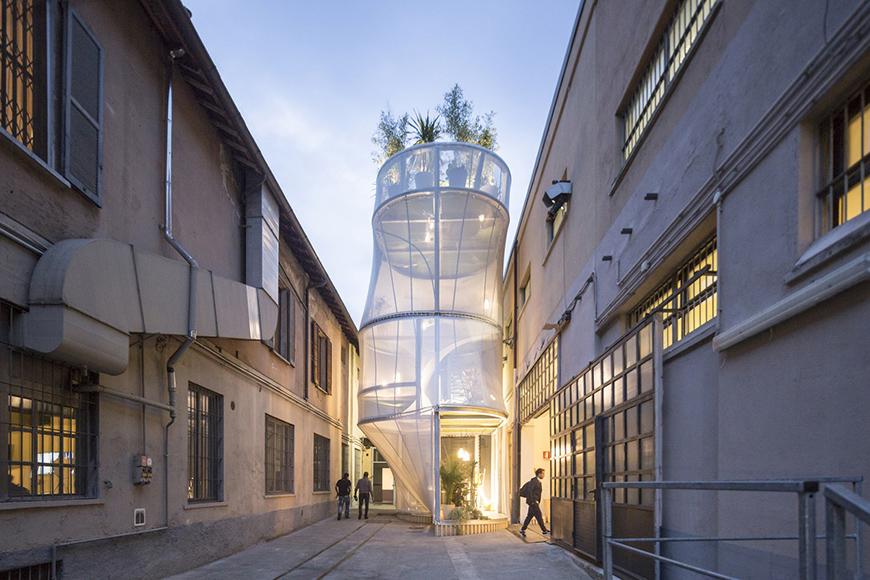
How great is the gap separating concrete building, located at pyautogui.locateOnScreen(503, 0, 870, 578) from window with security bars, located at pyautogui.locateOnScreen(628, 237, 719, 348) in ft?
0.10

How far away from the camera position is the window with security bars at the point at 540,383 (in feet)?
53.0

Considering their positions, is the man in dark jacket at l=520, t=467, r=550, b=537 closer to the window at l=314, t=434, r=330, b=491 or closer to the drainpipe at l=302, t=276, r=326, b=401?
the drainpipe at l=302, t=276, r=326, b=401

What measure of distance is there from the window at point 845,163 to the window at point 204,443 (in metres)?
9.30

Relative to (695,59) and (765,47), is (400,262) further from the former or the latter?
(765,47)

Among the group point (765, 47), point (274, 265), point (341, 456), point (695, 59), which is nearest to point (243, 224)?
point (274, 265)

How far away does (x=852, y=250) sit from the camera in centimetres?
453

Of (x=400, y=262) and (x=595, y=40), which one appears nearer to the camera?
(x=595, y=40)

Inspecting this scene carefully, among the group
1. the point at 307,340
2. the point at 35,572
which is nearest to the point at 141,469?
the point at 35,572

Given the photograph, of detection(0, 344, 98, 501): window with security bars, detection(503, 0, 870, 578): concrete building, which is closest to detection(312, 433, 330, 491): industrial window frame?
detection(503, 0, 870, 578): concrete building

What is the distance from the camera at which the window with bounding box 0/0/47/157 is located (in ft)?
22.6

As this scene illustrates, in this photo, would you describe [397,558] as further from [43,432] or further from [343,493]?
[343,493]

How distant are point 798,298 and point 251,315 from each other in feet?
28.0

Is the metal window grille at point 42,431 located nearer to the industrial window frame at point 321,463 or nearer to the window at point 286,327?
the window at point 286,327

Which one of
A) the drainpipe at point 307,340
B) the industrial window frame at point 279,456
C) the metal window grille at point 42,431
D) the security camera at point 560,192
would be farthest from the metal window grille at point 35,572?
the drainpipe at point 307,340
